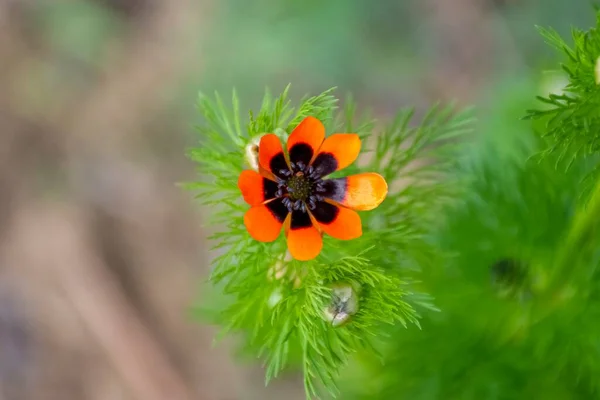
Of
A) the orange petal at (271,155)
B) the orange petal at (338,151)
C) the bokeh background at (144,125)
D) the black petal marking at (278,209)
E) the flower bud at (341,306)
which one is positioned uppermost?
the bokeh background at (144,125)

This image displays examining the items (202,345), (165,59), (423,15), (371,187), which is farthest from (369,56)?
(371,187)

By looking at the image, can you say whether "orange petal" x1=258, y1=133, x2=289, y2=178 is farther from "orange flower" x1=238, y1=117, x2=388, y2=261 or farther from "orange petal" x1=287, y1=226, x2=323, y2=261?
"orange petal" x1=287, y1=226, x2=323, y2=261

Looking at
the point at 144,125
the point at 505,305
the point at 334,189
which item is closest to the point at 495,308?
the point at 505,305

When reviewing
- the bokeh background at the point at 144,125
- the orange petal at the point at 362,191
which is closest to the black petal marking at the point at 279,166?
the orange petal at the point at 362,191

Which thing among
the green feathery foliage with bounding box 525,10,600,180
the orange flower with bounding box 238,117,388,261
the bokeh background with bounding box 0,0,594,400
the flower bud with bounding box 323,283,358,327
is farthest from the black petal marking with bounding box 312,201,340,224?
the bokeh background with bounding box 0,0,594,400

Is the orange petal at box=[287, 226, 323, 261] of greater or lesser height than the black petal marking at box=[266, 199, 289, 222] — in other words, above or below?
below

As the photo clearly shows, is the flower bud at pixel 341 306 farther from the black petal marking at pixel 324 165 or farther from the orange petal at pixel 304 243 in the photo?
the black petal marking at pixel 324 165

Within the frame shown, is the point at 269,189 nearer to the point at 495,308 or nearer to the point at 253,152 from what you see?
the point at 253,152
